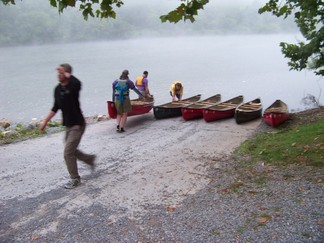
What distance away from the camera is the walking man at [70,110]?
6.13 meters

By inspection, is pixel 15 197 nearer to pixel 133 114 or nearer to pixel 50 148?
pixel 50 148

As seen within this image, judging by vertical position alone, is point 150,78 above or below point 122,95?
below

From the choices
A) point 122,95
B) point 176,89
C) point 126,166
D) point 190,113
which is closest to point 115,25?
point 176,89

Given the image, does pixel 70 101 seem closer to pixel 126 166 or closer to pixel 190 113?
pixel 126 166

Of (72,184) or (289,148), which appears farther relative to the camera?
(289,148)

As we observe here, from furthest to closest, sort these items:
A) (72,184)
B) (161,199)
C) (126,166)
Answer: (126,166) < (72,184) < (161,199)

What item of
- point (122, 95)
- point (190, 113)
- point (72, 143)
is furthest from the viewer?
point (190, 113)

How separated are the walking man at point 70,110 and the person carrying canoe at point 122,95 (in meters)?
5.36

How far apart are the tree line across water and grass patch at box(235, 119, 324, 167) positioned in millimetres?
41944

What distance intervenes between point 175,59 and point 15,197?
5729 centimetres

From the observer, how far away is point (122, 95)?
39.7ft

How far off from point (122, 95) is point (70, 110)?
19.2 ft

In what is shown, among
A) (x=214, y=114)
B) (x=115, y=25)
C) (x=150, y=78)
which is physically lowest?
(x=150, y=78)

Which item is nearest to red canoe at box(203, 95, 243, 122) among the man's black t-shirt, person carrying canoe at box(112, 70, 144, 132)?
person carrying canoe at box(112, 70, 144, 132)
